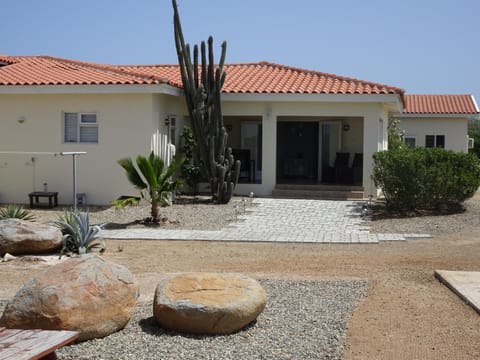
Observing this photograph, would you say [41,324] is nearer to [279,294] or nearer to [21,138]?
[279,294]

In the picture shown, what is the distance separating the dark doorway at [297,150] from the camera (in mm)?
24641

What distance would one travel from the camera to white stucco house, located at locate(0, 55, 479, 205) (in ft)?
60.0

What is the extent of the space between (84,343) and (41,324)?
426 millimetres

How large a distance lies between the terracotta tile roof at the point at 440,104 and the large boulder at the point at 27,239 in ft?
82.9

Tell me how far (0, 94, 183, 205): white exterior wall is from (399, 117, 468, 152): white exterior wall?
2009 cm

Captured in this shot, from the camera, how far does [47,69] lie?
20.4 m

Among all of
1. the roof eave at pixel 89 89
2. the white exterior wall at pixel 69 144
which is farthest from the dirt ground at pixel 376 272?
the roof eave at pixel 89 89

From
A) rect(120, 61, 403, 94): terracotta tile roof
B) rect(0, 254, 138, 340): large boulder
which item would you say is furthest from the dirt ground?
rect(120, 61, 403, 94): terracotta tile roof

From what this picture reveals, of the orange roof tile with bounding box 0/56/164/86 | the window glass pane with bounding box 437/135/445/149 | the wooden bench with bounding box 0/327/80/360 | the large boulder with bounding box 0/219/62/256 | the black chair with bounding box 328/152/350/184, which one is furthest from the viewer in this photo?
the window glass pane with bounding box 437/135/445/149

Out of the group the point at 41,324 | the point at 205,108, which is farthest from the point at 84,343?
the point at 205,108

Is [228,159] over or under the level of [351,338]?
over

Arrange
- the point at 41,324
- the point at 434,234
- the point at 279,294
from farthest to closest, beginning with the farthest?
the point at 434,234, the point at 279,294, the point at 41,324

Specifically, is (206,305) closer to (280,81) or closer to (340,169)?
(280,81)

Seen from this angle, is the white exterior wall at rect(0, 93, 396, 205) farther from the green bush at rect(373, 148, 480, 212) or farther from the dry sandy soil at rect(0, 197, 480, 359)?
the green bush at rect(373, 148, 480, 212)
